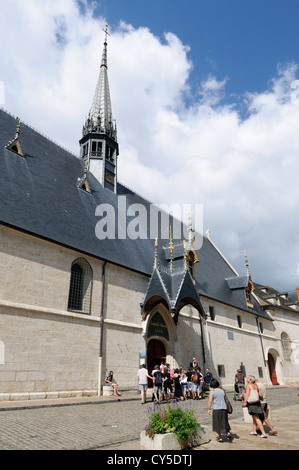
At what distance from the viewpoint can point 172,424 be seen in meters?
5.54

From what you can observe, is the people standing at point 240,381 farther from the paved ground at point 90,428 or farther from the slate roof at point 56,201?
the slate roof at point 56,201

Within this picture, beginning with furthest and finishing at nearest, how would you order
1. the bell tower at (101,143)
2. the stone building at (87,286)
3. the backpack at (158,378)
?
1. the bell tower at (101,143)
2. the backpack at (158,378)
3. the stone building at (87,286)

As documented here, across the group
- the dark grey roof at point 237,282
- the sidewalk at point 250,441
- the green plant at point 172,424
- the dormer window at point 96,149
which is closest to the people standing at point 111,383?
the sidewalk at point 250,441

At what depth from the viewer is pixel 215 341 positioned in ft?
71.6

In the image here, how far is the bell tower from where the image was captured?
22.1 meters

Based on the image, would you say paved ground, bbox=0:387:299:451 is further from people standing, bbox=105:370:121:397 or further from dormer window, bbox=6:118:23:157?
dormer window, bbox=6:118:23:157

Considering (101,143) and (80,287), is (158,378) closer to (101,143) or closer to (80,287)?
(80,287)

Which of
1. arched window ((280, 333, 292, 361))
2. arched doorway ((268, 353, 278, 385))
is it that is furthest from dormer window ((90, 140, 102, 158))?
arched window ((280, 333, 292, 361))

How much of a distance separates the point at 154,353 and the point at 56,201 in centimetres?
955

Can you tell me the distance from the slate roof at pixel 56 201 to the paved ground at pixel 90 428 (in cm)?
643

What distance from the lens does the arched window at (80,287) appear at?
13.9 metres

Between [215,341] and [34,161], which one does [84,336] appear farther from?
[215,341]
